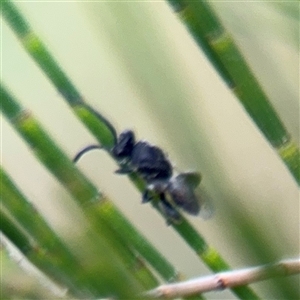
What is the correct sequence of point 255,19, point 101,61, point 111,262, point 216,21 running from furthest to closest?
point 101,61
point 255,19
point 216,21
point 111,262

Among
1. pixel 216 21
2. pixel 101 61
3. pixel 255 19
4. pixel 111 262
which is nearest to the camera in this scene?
pixel 111 262

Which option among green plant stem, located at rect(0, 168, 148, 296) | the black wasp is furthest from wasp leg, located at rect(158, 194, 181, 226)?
green plant stem, located at rect(0, 168, 148, 296)

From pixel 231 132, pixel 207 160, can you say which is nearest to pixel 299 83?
pixel 231 132

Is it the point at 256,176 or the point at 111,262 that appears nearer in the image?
the point at 111,262

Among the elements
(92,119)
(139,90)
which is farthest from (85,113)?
(139,90)

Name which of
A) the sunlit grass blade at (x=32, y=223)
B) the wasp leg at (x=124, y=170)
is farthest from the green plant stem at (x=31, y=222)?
the wasp leg at (x=124, y=170)

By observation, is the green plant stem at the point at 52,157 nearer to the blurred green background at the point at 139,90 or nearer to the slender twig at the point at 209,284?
the slender twig at the point at 209,284

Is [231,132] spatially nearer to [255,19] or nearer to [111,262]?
[255,19]
